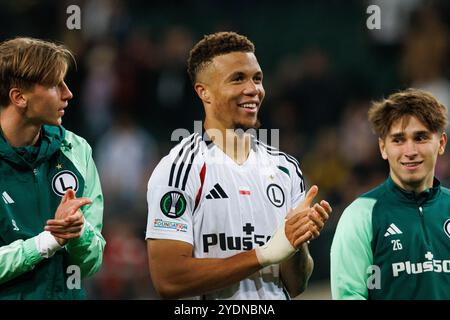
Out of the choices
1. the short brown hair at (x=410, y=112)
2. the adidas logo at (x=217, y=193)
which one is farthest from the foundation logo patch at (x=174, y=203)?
the short brown hair at (x=410, y=112)

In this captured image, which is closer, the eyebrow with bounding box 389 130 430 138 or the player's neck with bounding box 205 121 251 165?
the eyebrow with bounding box 389 130 430 138

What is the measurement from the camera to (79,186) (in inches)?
187

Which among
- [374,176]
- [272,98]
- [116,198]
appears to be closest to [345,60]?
[272,98]

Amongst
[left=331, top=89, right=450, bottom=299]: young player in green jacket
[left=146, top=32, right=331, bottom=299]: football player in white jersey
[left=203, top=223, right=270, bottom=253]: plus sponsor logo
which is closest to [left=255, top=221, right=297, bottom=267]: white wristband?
[left=146, top=32, right=331, bottom=299]: football player in white jersey

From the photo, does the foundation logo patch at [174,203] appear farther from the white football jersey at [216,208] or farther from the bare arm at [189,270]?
the bare arm at [189,270]

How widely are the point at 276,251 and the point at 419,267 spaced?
780 mm

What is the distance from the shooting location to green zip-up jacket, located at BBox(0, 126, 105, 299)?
4520 mm

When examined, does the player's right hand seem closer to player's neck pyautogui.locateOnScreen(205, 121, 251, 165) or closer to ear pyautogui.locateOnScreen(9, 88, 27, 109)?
player's neck pyautogui.locateOnScreen(205, 121, 251, 165)

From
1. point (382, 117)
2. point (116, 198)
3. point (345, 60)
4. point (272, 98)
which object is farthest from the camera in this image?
point (345, 60)

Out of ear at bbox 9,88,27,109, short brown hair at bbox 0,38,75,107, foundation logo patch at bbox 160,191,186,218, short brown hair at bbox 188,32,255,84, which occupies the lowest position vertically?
foundation logo patch at bbox 160,191,186,218

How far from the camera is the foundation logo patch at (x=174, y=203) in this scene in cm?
470
